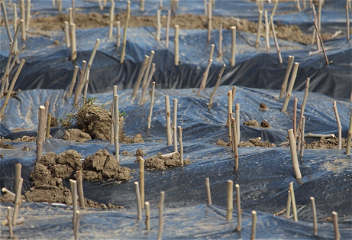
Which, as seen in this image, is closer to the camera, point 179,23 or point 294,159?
point 294,159

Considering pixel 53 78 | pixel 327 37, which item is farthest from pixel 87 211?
pixel 327 37

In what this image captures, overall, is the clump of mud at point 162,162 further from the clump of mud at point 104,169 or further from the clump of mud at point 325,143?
the clump of mud at point 325,143

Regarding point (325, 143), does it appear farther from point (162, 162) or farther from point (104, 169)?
point (104, 169)

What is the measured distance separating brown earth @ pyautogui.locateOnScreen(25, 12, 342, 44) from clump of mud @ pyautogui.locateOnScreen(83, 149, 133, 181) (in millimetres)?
4319

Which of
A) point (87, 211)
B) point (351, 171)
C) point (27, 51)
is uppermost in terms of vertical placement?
point (27, 51)

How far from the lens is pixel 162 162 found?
334cm

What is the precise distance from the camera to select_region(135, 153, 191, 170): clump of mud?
334 cm

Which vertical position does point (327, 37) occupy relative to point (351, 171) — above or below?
above

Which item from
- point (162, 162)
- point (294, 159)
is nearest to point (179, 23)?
point (162, 162)

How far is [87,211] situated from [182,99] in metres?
2.19

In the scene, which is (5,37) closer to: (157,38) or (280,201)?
(157,38)

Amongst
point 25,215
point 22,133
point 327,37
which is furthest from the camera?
point 327,37

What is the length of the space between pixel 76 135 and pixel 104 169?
96 centimetres

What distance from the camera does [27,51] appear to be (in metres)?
6.00
